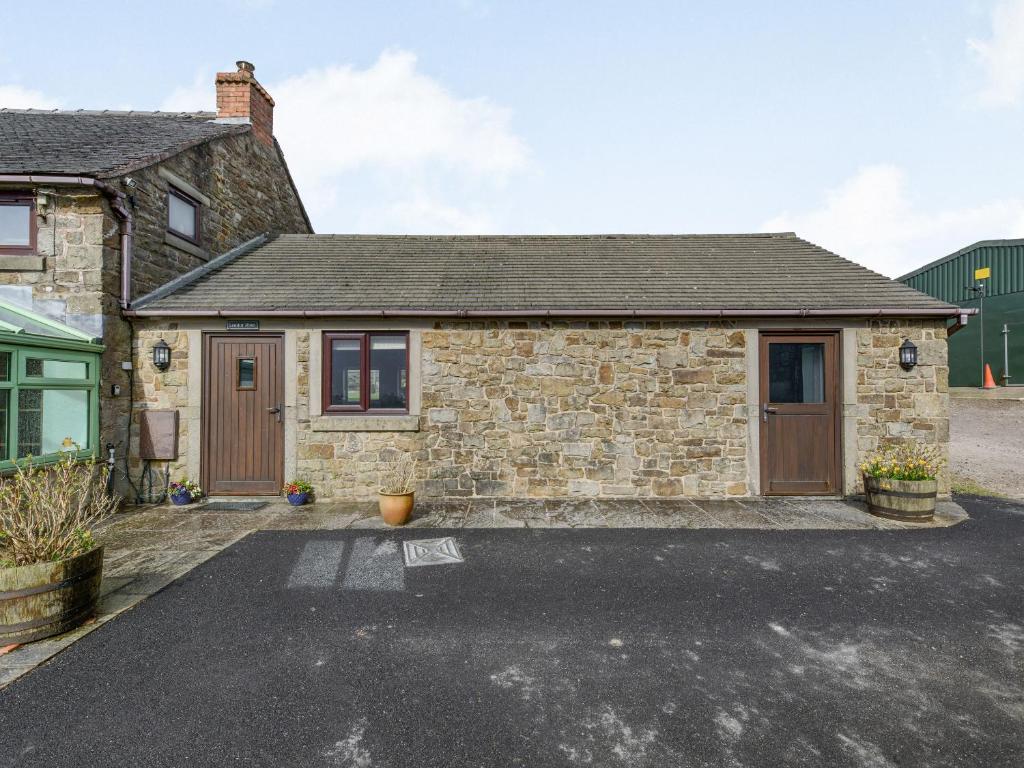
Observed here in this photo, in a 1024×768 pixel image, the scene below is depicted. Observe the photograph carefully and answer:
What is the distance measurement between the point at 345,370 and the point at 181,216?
183 inches

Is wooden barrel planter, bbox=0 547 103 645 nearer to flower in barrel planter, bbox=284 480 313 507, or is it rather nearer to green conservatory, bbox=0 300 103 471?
green conservatory, bbox=0 300 103 471

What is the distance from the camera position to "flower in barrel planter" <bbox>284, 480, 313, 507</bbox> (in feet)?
22.6

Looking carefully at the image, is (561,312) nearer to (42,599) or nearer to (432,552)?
(432,552)

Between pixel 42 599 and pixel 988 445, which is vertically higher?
pixel 988 445

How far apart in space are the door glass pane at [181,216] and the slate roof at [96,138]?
80cm

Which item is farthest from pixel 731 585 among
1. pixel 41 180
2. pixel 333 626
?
pixel 41 180

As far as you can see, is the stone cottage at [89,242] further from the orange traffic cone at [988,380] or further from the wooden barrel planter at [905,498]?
the orange traffic cone at [988,380]

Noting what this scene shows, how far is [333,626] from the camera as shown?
359 cm

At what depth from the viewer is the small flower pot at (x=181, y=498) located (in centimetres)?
693

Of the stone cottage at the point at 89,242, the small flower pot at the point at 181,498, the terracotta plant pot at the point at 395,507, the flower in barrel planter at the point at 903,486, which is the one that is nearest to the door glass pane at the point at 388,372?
the terracotta plant pot at the point at 395,507

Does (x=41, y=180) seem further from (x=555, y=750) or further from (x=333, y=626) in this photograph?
(x=555, y=750)

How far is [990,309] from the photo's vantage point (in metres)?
17.8

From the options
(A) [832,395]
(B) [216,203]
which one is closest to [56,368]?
(B) [216,203]

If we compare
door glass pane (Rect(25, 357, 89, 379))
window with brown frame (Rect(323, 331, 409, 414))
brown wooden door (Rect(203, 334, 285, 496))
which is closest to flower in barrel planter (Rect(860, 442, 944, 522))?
window with brown frame (Rect(323, 331, 409, 414))
